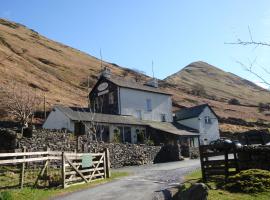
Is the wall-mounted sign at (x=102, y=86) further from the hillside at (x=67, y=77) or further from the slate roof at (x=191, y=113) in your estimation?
the slate roof at (x=191, y=113)

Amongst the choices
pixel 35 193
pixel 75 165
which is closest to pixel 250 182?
pixel 35 193

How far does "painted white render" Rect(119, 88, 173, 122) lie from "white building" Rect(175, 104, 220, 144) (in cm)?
262

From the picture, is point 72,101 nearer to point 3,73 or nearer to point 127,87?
point 3,73

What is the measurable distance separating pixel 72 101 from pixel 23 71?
51.9ft

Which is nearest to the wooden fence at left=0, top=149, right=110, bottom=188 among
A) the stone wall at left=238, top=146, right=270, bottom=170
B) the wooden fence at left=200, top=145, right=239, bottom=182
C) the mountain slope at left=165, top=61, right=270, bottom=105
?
the wooden fence at left=200, top=145, right=239, bottom=182

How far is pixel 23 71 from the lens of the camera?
75125 millimetres

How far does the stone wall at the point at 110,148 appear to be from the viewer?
92.8 feet

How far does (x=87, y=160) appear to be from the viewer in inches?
836

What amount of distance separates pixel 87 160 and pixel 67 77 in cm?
6716

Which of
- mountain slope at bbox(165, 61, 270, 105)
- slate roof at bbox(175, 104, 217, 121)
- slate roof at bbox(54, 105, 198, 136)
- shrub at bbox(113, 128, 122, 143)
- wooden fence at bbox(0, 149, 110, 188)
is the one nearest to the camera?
wooden fence at bbox(0, 149, 110, 188)

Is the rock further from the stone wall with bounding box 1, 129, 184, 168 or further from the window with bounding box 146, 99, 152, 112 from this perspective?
the window with bounding box 146, 99, 152, 112

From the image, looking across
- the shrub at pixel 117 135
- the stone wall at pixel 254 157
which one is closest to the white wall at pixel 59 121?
the shrub at pixel 117 135

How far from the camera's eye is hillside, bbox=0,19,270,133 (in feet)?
231

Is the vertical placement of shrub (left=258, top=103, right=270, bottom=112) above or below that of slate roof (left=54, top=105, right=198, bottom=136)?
above
